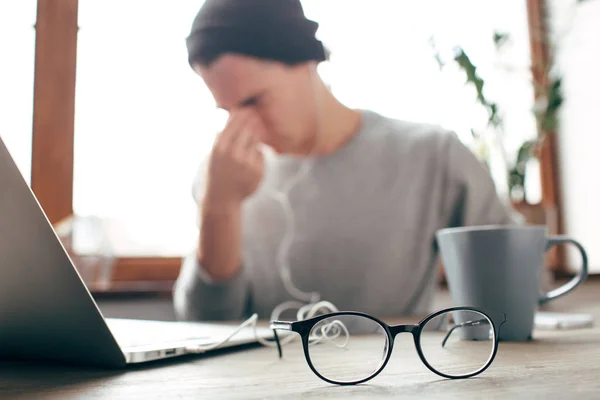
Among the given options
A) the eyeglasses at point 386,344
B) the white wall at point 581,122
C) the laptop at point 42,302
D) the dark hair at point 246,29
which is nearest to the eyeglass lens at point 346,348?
the eyeglasses at point 386,344

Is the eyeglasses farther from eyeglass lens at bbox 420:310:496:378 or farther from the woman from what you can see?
the woman

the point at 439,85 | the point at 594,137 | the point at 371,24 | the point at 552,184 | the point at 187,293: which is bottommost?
the point at 187,293

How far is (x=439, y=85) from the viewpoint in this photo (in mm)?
1292

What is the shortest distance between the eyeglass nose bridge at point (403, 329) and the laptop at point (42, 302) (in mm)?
153

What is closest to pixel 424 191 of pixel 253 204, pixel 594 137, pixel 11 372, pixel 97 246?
pixel 253 204

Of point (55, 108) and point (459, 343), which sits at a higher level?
point (55, 108)

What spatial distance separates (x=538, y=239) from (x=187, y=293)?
572mm

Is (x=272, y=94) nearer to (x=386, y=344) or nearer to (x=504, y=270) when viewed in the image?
(x=504, y=270)

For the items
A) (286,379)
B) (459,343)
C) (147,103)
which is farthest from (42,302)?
(147,103)

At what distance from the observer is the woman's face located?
947mm

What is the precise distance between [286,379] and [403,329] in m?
0.08

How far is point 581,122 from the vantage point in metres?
1.69

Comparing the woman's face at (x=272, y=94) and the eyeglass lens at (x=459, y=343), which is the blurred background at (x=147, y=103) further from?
the eyeglass lens at (x=459, y=343)

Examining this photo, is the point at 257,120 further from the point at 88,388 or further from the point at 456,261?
the point at 88,388
